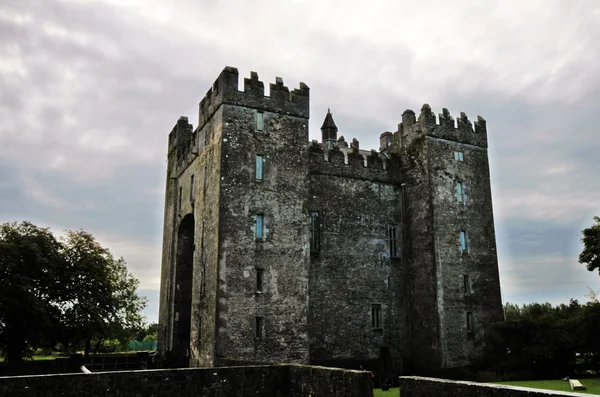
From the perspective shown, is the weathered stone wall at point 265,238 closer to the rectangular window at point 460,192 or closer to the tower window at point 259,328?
the tower window at point 259,328

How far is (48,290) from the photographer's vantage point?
33.4 metres

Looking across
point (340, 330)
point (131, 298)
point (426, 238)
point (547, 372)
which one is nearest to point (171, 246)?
point (340, 330)

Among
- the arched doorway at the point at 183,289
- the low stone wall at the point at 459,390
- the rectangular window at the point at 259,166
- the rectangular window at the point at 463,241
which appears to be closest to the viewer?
the low stone wall at the point at 459,390

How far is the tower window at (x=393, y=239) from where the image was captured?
32.2 meters

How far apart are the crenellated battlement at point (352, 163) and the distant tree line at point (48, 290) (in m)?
17.1

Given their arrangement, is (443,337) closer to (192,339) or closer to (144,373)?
(192,339)

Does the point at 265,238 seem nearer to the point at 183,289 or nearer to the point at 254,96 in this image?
the point at 254,96

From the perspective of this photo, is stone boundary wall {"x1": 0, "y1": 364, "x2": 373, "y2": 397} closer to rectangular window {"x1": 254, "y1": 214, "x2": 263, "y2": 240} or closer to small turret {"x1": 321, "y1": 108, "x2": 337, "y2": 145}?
rectangular window {"x1": 254, "y1": 214, "x2": 263, "y2": 240}

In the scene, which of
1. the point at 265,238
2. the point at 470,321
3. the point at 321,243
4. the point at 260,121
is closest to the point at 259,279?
the point at 265,238

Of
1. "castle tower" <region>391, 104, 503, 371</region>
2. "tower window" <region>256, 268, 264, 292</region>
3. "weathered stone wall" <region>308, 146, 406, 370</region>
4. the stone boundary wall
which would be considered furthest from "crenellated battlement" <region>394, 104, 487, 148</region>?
the stone boundary wall

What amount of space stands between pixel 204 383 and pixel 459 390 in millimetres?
7463

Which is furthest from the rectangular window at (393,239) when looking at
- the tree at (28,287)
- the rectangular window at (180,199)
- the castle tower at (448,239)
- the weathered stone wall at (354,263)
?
the tree at (28,287)

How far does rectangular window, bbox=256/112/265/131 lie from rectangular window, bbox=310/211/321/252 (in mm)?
5873

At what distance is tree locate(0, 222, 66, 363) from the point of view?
3031 cm
